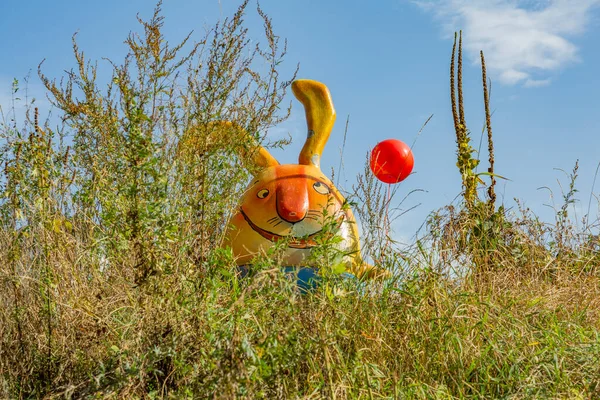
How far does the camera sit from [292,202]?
15.2 feet

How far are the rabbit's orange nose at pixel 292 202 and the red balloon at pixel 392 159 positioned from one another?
62cm

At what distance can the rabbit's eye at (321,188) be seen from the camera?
4758 mm

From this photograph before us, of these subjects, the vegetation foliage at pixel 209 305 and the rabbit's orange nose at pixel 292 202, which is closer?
the vegetation foliage at pixel 209 305

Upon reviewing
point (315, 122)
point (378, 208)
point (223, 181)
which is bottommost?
point (378, 208)

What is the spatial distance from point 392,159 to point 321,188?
597 mm

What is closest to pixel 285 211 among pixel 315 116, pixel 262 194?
pixel 262 194

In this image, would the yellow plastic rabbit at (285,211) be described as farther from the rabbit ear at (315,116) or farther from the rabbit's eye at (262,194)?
the rabbit ear at (315,116)

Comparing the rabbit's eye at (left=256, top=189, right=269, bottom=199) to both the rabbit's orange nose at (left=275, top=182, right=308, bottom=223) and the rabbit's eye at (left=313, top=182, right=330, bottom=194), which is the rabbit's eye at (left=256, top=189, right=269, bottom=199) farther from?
the rabbit's eye at (left=313, top=182, right=330, bottom=194)

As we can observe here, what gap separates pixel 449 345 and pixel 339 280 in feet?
1.71

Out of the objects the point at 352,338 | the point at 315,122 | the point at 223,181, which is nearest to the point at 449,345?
the point at 352,338

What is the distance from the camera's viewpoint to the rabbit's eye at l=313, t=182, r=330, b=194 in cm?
476

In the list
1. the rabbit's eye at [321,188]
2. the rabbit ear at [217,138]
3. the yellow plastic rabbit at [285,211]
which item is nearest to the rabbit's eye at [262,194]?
the yellow plastic rabbit at [285,211]

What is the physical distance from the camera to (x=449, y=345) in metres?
2.58

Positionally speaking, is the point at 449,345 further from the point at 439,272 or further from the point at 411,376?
the point at 439,272
